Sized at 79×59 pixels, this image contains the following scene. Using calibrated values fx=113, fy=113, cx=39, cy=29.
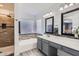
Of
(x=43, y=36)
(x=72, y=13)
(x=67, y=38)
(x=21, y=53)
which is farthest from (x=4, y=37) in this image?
(x=72, y=13)

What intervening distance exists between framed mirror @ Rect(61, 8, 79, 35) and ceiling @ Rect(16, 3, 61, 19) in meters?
0.41

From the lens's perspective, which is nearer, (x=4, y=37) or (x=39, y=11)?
(x=4, y=37)

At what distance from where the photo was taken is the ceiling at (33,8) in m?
2.72

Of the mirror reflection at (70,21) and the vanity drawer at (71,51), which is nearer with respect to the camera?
the vanity drawer at (71,51)

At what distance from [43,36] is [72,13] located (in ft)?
3.23

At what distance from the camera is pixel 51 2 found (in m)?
2.66

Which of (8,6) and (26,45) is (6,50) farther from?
(8,6)

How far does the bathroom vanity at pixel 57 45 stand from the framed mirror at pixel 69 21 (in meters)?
0.21

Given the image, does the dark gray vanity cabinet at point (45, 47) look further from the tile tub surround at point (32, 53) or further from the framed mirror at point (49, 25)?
the framed mirror at point (49, 25)

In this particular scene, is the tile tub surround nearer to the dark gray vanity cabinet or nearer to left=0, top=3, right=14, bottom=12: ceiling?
the dark gray vanity cabinet

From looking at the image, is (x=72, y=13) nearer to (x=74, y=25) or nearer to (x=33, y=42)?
(x=74, y=25)

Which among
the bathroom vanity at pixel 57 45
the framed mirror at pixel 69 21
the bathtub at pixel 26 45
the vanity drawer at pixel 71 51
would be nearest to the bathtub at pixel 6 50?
the bathtub at pixel 26 45

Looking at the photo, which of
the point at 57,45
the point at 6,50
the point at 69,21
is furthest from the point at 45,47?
the point at 6,50

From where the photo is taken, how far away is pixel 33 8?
2.79 m
